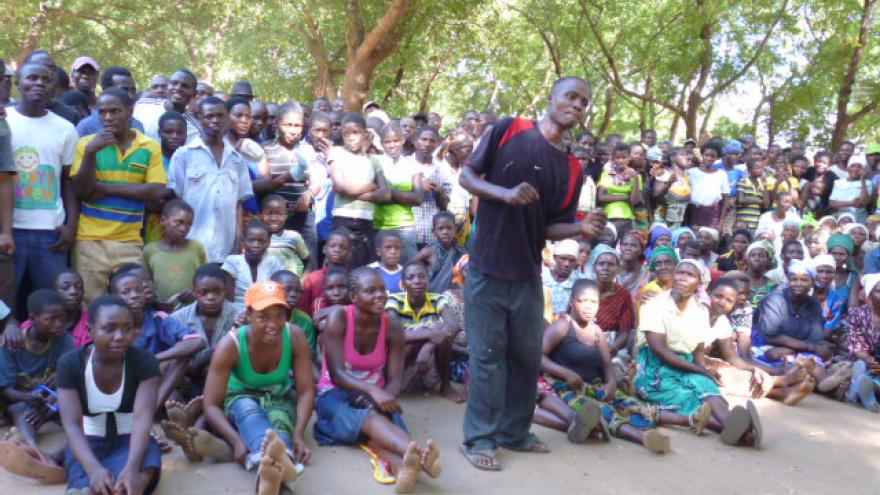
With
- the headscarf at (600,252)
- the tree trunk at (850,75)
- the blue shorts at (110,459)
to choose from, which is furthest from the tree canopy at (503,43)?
the blue shorts at (110,459)

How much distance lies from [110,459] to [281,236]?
2336mm

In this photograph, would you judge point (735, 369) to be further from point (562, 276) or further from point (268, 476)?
point (268, 476)

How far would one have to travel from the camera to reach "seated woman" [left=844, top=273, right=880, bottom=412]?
579cm

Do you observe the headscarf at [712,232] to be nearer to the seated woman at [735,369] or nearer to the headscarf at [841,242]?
the headscarf at [841,242]

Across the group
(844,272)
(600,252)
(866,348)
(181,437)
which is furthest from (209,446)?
(844,272)

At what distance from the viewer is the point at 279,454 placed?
127 inches

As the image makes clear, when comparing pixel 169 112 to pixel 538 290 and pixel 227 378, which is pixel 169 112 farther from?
pixel 538 290

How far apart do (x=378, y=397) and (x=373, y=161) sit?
2598 mm

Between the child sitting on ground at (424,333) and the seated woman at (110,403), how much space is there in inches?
78.3

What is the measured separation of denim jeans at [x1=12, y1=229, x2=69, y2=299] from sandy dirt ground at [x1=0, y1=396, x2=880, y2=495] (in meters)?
0.95

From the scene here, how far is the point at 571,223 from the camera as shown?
3982mm

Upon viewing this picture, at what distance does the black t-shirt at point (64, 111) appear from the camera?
5.21 m

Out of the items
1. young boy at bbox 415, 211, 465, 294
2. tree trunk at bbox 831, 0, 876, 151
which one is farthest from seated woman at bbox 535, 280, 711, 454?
tree trunk at bbox 831, 0, 876, 151

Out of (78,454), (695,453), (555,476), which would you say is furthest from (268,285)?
(695,453)
